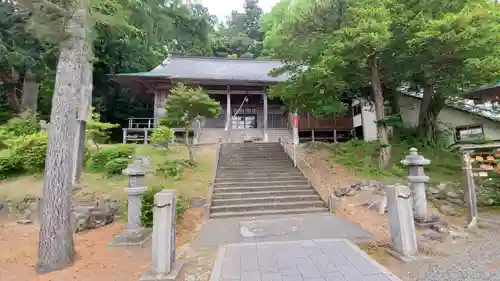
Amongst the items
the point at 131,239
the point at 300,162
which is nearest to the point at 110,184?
the point at 131,239

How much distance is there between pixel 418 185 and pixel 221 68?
668 inches

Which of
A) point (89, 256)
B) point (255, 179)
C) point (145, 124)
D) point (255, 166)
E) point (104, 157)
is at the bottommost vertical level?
point (89, 256)

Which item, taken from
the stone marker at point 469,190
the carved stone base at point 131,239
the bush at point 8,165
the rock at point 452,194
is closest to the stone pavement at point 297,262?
the carved stone base at point 131,239

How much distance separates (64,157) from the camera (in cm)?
414

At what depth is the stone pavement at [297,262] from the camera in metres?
3.32

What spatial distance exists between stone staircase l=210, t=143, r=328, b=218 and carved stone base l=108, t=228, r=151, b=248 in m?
1.89

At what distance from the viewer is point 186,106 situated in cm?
1000

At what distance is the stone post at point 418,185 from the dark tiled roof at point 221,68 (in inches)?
450

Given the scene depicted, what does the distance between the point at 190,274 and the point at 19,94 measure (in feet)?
67.1

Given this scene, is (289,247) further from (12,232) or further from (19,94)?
(19,94)

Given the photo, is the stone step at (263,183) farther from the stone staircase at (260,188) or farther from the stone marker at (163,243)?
the stone marker at (163,243)

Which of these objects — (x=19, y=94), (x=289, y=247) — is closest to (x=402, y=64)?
(x=289, y=247)

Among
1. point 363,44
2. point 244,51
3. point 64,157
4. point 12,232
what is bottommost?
point 12,232

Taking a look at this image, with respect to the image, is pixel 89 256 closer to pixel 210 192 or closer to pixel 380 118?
pixel 210 192
